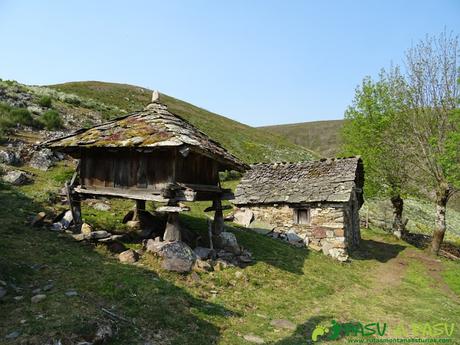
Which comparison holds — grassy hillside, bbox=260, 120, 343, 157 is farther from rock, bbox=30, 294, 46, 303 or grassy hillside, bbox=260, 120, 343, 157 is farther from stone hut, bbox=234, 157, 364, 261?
rock, bbox=30, 294, 46, 303

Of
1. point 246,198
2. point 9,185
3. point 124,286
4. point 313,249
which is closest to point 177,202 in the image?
point 124,286

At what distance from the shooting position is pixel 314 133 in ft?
422

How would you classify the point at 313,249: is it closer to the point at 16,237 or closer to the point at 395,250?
the point at 395,250

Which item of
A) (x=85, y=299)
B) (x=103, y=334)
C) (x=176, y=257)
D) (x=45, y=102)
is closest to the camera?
(x=103, y=334)

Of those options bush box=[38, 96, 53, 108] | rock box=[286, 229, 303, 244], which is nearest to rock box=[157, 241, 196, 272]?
rock box=[286, 229, 303, 244]

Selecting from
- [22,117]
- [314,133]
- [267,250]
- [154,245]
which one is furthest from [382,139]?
[314,133]

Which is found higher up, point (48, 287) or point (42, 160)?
point (42, 160)

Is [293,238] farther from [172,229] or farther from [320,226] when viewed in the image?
[172,229]

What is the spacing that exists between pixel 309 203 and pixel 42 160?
595 inches

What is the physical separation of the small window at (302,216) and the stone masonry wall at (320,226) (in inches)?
8.1

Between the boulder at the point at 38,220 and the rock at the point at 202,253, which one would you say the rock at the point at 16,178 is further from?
the rock at the point at 202,253

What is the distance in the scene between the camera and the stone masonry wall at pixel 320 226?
697 inches

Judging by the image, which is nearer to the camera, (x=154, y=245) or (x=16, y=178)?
(x=154, y=245)

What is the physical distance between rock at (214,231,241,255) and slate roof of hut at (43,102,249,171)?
8.90 feet
